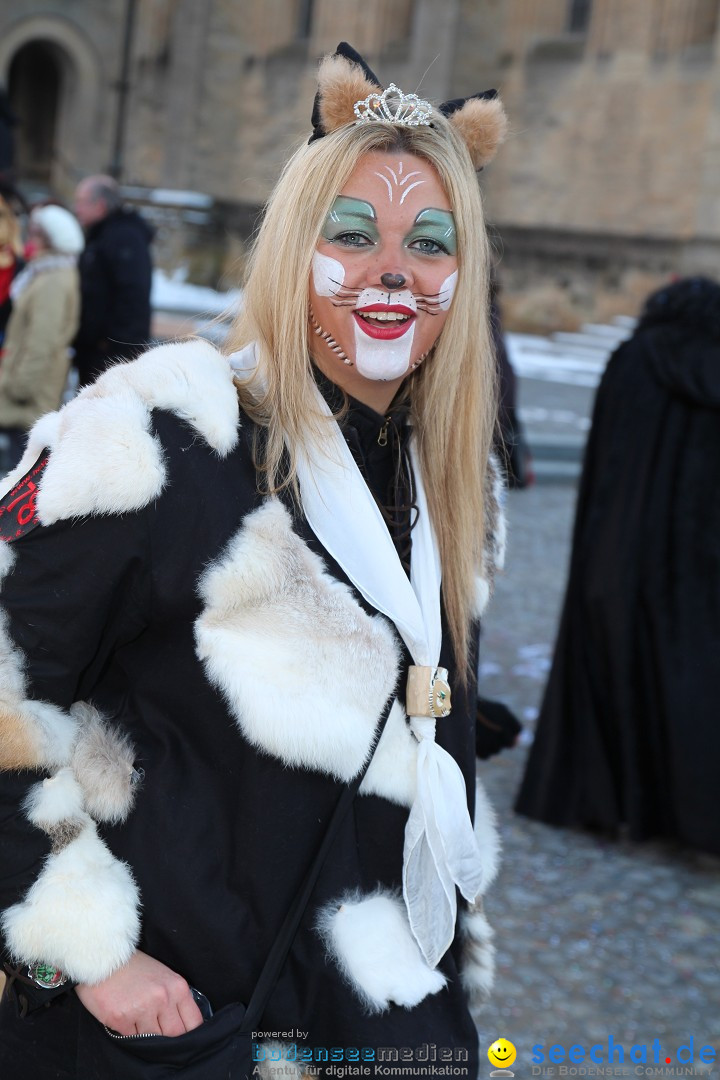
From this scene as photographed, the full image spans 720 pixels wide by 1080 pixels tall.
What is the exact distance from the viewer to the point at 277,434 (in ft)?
5.41

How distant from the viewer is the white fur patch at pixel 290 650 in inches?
61.0

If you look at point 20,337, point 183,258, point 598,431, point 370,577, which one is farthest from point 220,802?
point 183,258

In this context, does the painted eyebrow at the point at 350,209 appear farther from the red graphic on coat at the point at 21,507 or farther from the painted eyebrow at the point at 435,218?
the red graphic on coat at the point at 21,507

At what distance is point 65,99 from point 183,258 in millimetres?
10158

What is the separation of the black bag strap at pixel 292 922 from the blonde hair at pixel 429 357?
0.31 m

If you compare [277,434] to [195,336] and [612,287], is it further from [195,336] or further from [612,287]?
[612,287]

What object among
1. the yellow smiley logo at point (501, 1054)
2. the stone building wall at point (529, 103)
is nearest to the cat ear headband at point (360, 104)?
the yellow smiley logo at point (501, 1054)

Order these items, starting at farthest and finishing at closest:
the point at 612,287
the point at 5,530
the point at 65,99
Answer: the point at 65,99 → the point at 612,287 → the point at 5,530

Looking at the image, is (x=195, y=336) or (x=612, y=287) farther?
(x=612, y=287)

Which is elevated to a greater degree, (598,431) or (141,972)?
(598,431)

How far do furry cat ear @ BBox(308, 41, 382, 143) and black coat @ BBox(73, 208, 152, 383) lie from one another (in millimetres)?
5065

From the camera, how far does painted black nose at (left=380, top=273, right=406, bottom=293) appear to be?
177 centimetres

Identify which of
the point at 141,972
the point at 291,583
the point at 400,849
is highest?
the point at 291,583

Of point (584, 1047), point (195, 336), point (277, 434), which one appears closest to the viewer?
point (277, 434)
